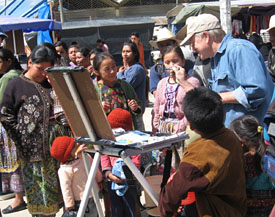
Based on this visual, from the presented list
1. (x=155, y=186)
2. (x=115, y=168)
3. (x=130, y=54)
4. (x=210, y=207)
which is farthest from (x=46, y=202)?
(x=130, y=54)

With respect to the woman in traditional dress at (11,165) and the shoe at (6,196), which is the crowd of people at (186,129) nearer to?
the woman in traditional dress at (11,165)

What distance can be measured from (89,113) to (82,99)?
4.1 inches

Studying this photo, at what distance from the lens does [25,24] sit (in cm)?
1055

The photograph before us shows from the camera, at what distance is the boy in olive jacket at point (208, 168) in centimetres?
222

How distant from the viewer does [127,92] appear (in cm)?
384

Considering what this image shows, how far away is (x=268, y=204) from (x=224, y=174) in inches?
26.1

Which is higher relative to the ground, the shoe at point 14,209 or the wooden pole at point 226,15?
the wooden pole at point 226,15

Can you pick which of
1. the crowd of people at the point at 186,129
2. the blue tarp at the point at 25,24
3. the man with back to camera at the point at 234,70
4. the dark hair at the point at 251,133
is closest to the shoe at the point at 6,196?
the crowd of people at the point at 186,129

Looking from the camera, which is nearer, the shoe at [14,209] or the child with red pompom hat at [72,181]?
the child with red pompom hat at [72,181]

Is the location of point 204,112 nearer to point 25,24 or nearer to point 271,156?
point 271,156

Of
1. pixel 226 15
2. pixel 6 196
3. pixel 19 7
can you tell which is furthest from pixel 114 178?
pixel 19 7

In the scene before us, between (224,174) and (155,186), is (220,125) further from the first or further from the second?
(155,186)

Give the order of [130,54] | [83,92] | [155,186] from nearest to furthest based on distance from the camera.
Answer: [83,92], [155,186], [130,54]

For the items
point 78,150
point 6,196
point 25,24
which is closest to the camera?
point 78,150
